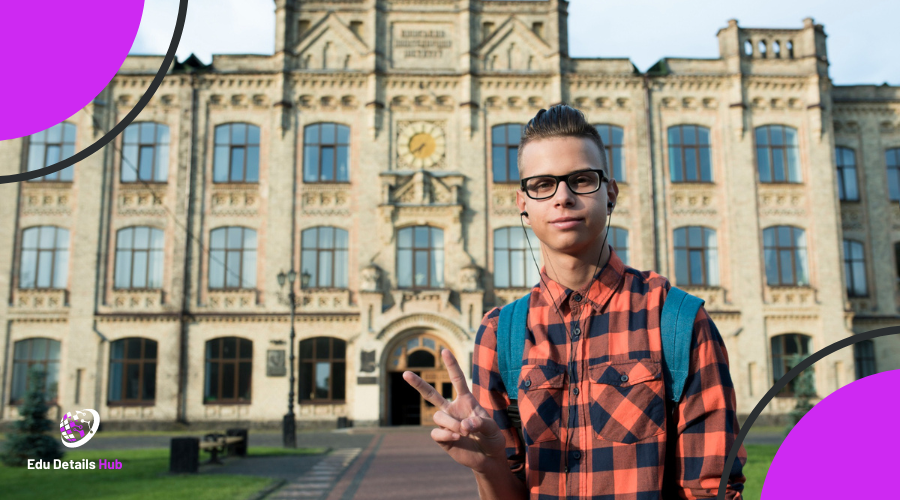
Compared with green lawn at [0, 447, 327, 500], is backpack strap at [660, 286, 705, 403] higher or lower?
higher

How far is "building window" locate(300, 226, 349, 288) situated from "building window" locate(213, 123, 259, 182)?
10.5ft

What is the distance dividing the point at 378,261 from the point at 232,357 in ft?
20.8

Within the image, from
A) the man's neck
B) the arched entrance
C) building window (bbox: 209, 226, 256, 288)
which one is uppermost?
building window (bbox: 209, 226, 256, 288)

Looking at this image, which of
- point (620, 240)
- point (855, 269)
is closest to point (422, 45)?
point (620, 240)

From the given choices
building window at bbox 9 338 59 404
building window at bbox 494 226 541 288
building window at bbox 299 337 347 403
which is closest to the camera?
building window at bbox 9 338 59 404

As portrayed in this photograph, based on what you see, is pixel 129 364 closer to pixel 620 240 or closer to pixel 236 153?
pixel 236 153

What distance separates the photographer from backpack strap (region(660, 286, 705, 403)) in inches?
76.2

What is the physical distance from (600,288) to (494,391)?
1.60 ft

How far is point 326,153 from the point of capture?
2614 cm

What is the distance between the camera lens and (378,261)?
2502 centimetres

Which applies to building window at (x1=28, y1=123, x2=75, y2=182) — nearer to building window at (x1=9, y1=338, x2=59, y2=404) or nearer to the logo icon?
building window at (x1=9, y1=338, x2=59, y2=404)

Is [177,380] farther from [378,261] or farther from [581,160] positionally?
[581,160]

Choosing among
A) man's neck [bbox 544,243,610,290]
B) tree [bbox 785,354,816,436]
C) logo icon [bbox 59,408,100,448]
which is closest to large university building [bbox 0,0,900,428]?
logo icon [bbox 59,408,100,448]

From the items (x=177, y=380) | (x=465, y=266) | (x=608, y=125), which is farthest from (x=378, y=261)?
(x=608, y=125)
